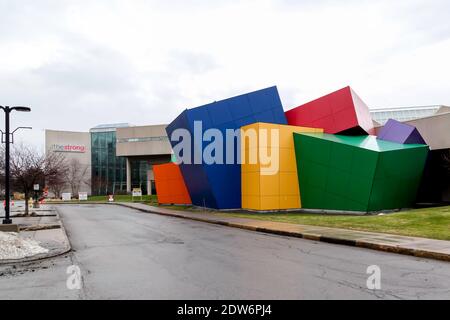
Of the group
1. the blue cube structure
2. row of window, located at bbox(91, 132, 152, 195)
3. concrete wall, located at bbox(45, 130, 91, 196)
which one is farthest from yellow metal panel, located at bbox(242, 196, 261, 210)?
concrete wall, located at bbox(45, 130, 91, 196)

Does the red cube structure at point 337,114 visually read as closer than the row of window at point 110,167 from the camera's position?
Yes

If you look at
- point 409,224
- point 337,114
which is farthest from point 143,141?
point 409,224

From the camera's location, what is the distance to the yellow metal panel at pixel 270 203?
2588cm

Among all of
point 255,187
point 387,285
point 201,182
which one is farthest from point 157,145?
point 387,285

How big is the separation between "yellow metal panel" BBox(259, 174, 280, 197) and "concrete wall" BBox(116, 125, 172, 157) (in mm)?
52190

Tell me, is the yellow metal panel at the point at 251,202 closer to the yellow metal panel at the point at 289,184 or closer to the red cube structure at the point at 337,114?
the yellow metal panel at the point at 289,184

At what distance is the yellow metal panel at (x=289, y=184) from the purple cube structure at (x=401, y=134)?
26.5ft

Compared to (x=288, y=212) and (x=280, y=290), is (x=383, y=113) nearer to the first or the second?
(x=288, y=212)

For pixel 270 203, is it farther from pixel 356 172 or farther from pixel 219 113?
pixel 219 113

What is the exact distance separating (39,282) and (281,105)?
83.7 feet

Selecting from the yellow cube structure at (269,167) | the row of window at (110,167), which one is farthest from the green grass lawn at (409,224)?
the row of window at (110,167)

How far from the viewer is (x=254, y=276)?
7.80 metres

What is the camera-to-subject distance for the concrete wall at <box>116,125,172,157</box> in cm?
7681

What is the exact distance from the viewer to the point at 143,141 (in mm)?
77500
